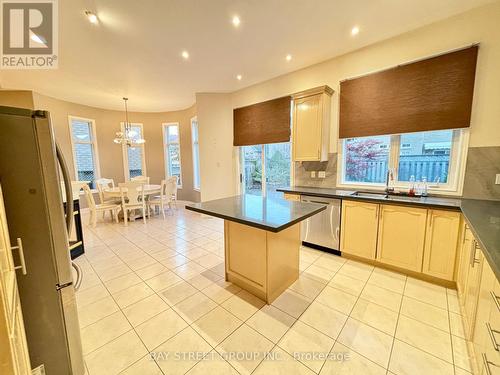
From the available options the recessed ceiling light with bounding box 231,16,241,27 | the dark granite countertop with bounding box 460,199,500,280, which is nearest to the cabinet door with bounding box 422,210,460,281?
the dark granite countertop with bounding box 460,199,500,280

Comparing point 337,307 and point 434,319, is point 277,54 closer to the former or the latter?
point 337,307

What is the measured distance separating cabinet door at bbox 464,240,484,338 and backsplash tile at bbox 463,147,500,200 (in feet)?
3.82

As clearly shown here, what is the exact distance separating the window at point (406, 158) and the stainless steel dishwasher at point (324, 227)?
61cm

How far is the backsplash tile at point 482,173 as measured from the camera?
7.34 ft

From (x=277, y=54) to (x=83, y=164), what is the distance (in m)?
6.16

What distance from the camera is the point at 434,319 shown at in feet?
5.99

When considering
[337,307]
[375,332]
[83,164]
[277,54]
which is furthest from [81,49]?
[375,332]

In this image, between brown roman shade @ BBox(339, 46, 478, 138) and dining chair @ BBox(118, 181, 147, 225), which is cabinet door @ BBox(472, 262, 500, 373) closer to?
brown roman shade @ BBox(339, 46, 478, 138)

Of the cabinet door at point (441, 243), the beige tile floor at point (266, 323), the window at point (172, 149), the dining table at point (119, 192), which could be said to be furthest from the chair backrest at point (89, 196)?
the cabinet door at point (441, 243)

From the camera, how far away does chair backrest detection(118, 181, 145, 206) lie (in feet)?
15.1

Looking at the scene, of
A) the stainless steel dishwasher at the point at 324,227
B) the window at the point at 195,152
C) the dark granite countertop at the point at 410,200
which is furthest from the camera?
the window at the point at 195,152

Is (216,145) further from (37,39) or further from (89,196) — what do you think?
(37,39)

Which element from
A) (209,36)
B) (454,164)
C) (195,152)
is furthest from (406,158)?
(195,152)

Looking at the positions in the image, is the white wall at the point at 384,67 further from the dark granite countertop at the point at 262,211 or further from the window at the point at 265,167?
the dark granite countertop at the point at 262,211
